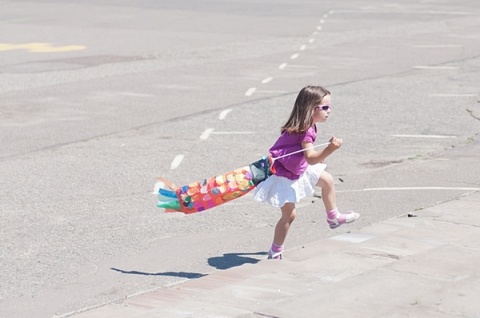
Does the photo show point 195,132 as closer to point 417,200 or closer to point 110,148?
point 110,148

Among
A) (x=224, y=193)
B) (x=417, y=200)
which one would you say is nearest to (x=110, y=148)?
(x=417, y=200)

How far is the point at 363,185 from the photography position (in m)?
11.4

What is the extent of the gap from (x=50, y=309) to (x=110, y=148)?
6257 mm

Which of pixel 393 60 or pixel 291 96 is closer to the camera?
pixel 291 96

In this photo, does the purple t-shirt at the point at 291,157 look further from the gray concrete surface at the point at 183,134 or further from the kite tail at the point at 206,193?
the gray concrete surface at the point at 183,134

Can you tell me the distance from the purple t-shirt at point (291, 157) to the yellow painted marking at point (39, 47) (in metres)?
17.7

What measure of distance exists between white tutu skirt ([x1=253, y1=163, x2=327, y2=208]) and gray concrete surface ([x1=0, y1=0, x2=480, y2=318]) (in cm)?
56

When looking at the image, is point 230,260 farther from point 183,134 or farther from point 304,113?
point 183,134

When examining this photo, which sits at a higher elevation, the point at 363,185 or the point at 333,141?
the point at 333,141

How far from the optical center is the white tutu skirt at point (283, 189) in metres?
8.52

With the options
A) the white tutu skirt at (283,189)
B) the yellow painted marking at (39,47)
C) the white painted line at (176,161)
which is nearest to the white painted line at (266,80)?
the yellow painted marking at (39,47)

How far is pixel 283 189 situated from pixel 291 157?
0.86ft

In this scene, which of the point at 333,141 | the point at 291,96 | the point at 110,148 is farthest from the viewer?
the point at 291,96

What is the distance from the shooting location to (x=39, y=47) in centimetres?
2636
